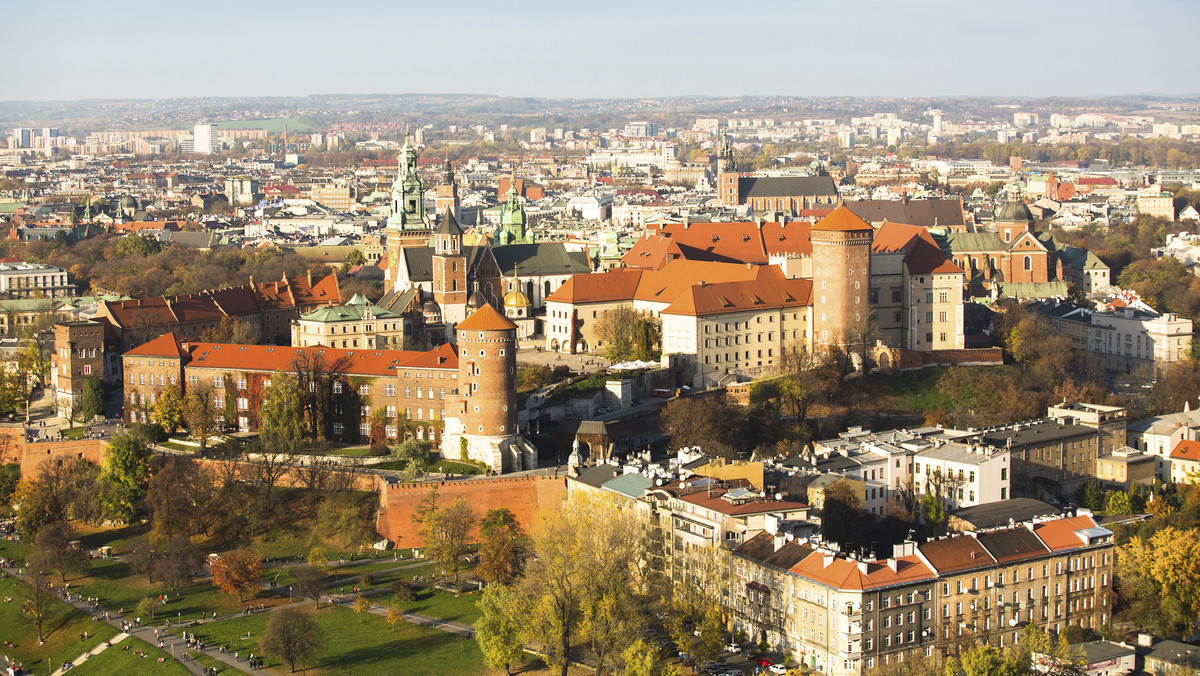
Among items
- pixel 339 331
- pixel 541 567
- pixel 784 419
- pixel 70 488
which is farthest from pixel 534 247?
pixel 541 567

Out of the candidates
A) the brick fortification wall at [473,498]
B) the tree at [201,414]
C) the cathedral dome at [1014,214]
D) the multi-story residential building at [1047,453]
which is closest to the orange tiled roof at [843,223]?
the multi-story residential building at [1047,453]

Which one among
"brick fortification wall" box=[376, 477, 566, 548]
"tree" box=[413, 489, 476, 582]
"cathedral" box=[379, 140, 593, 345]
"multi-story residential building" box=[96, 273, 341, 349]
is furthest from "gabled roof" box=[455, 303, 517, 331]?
"multi-story residential building" box=[96, 273, 341, 349]

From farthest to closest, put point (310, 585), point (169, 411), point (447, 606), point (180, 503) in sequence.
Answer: point (169, 411)
point (180, 503)
point (310, 585)
point (447, 606)

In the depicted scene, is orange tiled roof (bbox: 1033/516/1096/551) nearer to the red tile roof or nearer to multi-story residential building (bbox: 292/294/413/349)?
the red tile roof

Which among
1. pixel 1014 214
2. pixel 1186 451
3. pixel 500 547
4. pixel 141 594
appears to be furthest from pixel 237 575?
pixel 1014 214

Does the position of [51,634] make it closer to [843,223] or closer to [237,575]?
[237,575]

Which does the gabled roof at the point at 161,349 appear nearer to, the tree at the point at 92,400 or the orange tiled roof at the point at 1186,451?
the tree at the point at 92,400
